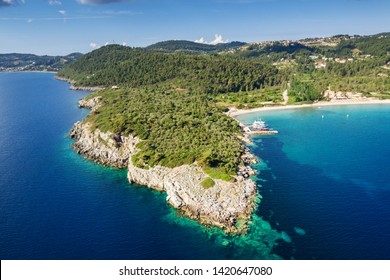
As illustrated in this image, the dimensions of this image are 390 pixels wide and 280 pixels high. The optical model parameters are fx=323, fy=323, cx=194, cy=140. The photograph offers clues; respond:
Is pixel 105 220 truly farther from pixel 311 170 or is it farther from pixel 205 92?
pixel 205 92

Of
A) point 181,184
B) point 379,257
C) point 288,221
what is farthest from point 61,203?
point 379,257

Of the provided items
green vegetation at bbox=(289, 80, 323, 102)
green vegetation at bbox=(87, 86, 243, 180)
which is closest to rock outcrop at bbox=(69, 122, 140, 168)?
green vegetation at bbox=(87, 86, 243, 180)

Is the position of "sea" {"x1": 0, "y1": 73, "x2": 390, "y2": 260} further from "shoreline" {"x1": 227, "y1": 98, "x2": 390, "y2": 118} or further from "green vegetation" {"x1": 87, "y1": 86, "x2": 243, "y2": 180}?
"shoreline" {"x1": 227, "y1": 98, "x2": 390, "y2": 118}

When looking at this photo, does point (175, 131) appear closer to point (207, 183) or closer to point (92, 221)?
point (207, 183)

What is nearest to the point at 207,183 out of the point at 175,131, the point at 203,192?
the point at 203,192

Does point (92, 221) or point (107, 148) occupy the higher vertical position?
point (107, 148)
